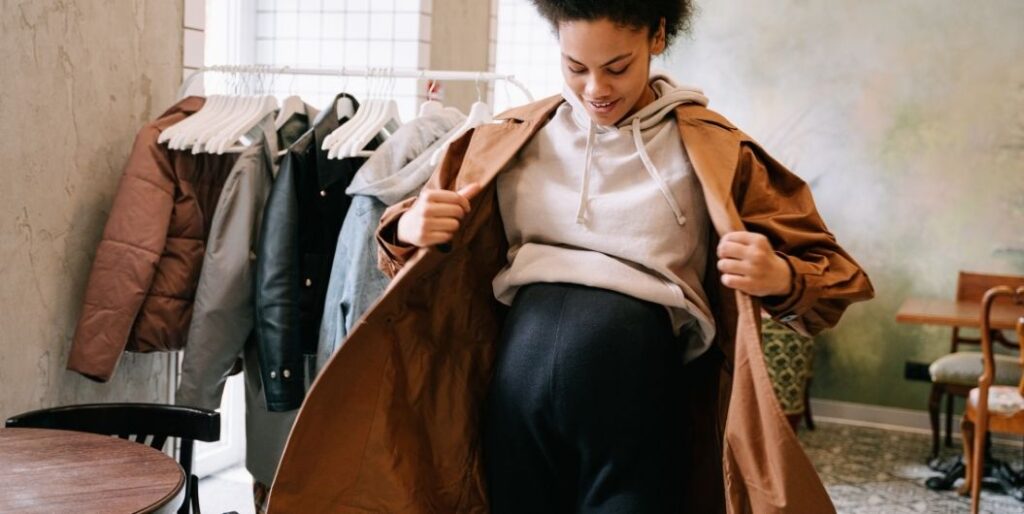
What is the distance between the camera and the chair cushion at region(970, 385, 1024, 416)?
13.4ft

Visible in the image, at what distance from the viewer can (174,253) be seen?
2.56m

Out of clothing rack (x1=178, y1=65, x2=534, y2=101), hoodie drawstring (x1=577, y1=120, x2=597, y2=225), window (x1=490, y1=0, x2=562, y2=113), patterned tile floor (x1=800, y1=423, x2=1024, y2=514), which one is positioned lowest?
patterned tile floor (x1=800, y1=423, x2=1024, y2=514)

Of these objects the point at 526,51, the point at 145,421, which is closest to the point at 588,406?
the point at 145,421

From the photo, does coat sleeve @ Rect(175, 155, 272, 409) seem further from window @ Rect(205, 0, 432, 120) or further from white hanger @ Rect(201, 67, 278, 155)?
window @ Rect(205, 0, 432, 120)

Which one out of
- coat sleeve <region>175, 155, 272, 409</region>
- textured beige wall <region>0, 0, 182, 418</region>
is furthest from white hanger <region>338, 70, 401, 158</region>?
textured beige wall <region>0, 0, 182, 418</region>

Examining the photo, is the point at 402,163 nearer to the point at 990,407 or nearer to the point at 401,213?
the point at 401,213

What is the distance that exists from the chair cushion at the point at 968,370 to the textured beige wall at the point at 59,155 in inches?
145

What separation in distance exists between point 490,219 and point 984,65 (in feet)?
14.9

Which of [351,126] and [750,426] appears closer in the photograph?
[750,426]

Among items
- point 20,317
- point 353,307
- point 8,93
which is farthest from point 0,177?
point 353,307

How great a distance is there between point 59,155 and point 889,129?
4.34m

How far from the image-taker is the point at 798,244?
4.69 ft

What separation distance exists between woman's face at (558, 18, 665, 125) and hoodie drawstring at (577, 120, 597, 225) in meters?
0.03

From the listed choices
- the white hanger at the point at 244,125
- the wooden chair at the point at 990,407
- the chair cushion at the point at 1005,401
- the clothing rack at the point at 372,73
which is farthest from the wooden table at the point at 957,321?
the white hanger at the point at 244,125
